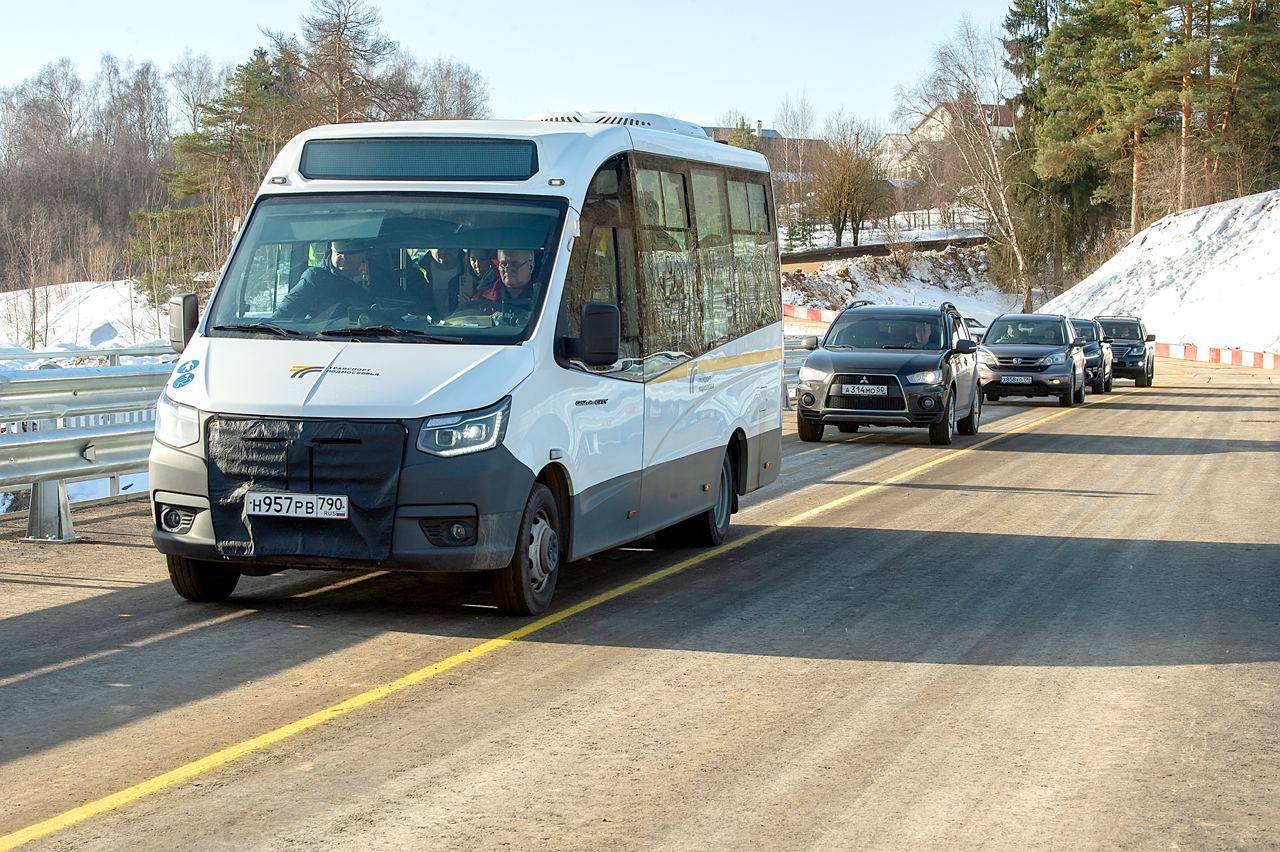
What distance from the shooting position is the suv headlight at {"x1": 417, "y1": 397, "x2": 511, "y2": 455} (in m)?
7.62

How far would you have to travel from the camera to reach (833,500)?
47.0 feet

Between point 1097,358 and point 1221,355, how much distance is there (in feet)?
74.6

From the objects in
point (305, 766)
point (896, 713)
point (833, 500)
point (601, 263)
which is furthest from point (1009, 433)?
point (305, 766)

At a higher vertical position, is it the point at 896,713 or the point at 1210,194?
the point at 1210,194

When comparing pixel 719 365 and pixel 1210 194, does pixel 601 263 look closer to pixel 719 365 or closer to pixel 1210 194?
pixel 719 365

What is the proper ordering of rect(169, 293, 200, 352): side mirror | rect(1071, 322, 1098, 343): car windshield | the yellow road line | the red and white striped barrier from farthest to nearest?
1. the red and white striped barrier
2. rect(1071, 322, 1098, 343): car windshield
3. rect(169, 293, 200, 352): side mirror
4. the yellow road line

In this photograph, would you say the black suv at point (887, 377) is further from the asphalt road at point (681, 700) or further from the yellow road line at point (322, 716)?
the yellow road line at point (322, 716)

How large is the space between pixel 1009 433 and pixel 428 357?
17.2m

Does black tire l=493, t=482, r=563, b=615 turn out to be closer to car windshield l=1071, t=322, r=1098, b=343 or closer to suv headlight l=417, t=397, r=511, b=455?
suv headlight l=417, t=397, r=511, b=455

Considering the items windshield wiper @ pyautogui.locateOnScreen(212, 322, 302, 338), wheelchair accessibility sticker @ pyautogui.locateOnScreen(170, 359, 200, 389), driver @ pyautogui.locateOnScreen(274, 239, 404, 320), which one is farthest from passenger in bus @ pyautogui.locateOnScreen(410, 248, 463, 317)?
wheelchair accessibility sticker @ pyautogui.locateOnScreen(170, 359, 200, 389)

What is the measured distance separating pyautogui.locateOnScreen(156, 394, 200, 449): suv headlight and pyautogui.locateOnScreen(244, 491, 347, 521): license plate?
18.9 inches

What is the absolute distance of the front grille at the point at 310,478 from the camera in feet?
25.0

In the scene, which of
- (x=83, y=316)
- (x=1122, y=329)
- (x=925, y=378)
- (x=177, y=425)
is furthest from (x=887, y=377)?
(x=83, y=316)

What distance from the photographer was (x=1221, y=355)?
184ft
